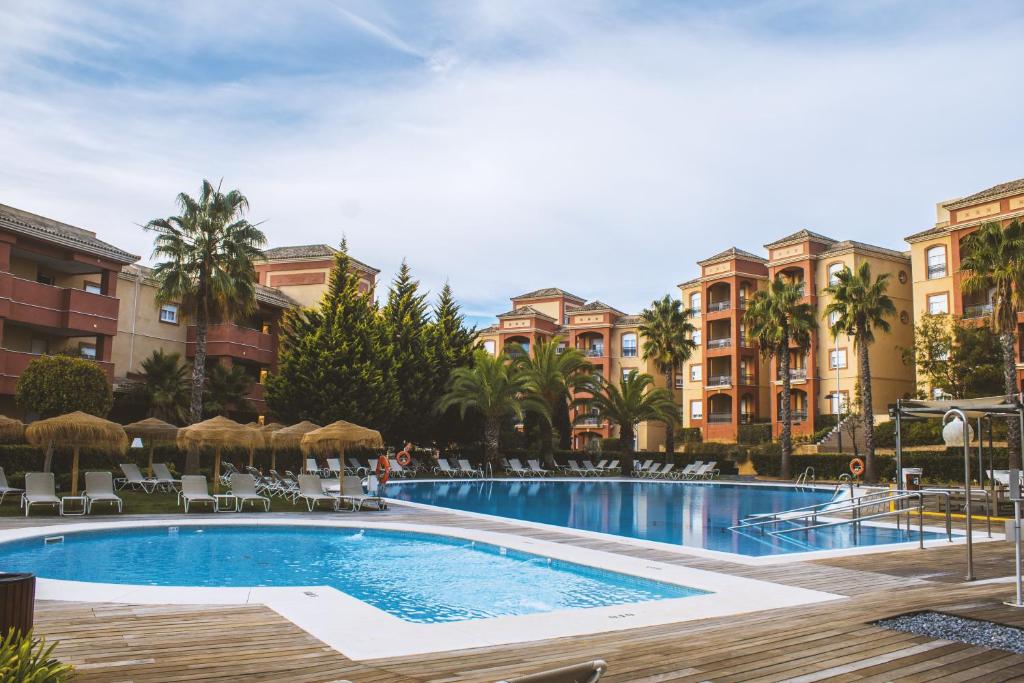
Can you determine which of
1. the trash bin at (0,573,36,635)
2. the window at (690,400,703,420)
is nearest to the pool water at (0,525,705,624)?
the trash bin at (0,573,36,635)

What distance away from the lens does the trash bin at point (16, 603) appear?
14.5 ft

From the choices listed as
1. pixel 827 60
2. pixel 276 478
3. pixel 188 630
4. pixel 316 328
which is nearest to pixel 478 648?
pixel 188 630

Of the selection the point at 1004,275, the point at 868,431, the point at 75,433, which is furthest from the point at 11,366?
the point at 1004,275

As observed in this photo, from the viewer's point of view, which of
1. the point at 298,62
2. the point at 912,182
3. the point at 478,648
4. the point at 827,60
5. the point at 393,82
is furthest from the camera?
the point at 912,182

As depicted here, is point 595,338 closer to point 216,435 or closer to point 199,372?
point 199,372

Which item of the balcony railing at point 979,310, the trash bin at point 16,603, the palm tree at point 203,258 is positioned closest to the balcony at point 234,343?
the palm tree at point 203,258

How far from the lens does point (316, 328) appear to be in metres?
34.0

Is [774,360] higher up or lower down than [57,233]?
lower down

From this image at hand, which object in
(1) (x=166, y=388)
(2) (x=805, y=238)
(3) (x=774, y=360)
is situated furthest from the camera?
(3) (x=774, y=360)

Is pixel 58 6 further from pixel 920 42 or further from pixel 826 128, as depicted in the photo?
pixel 826 128

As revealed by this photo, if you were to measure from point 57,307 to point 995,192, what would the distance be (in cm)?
3923

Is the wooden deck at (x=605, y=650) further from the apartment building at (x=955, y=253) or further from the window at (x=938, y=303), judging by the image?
the window at (x=938, y=303)

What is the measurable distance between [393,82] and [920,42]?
9925 millimetres

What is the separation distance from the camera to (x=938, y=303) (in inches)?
1588
